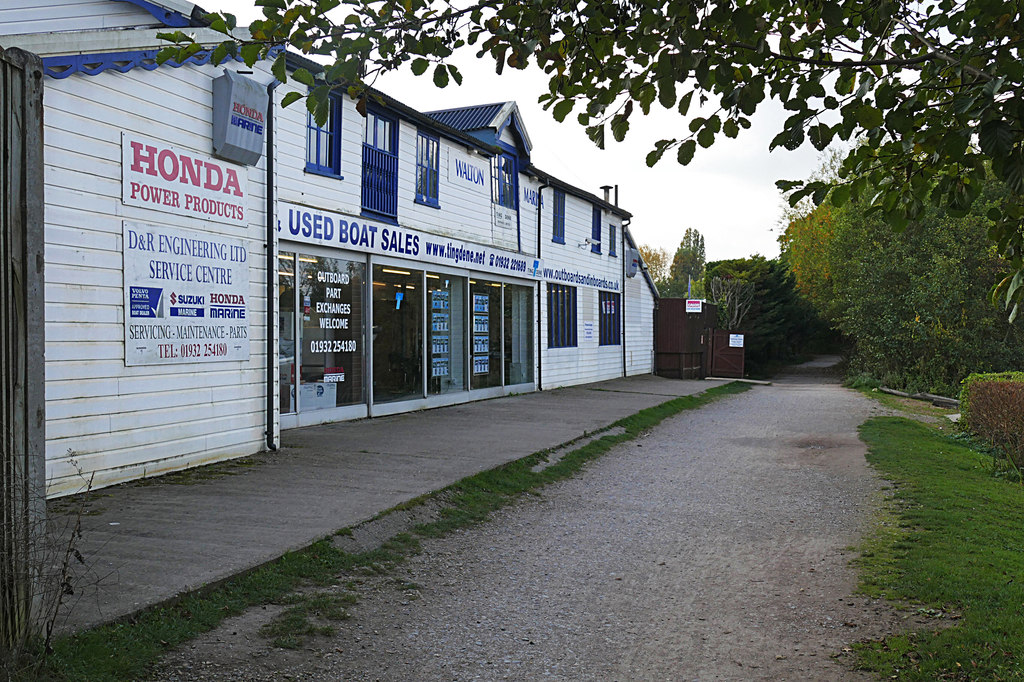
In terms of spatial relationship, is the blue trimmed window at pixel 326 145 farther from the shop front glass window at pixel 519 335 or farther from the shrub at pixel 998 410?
the shrub at pixel 998 410

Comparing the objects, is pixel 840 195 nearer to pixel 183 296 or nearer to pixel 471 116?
pixel 183 296

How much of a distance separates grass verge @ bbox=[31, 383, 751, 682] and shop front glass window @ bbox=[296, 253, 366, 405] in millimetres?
4995

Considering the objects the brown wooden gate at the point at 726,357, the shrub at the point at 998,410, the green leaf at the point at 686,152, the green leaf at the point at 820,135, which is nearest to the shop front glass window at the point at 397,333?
the shrub at the point at 998,410

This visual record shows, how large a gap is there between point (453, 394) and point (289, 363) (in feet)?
16.6

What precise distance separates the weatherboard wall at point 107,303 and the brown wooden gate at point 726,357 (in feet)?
82.8

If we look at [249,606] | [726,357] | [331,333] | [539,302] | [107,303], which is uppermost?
[539,302]

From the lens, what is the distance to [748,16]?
3318mm

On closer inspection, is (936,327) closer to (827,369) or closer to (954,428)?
(954,428)

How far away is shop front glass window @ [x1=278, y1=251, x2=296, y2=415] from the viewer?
1174 cm

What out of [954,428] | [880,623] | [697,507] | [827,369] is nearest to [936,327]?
[954,428]

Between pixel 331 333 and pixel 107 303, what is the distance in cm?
507

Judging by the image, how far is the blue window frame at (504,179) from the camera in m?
18.8

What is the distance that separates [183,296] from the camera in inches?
347

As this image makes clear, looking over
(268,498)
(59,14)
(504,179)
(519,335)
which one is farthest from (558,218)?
(268,498)
